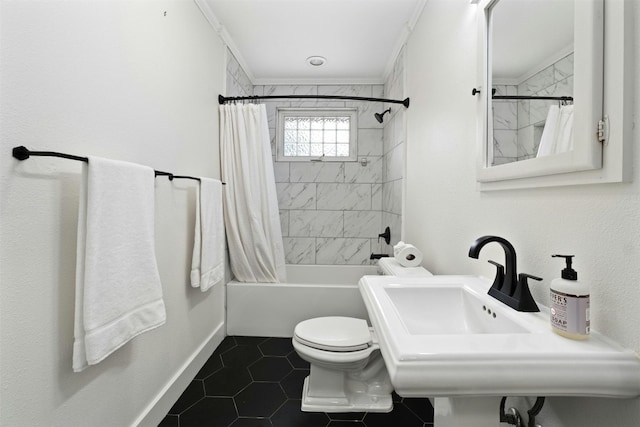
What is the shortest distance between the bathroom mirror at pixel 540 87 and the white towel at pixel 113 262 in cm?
134

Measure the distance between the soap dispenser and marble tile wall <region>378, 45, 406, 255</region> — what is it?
1.75m

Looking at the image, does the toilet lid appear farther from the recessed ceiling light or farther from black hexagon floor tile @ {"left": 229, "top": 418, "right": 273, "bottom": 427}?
the recessed ceiling light

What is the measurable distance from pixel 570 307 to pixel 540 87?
628mm

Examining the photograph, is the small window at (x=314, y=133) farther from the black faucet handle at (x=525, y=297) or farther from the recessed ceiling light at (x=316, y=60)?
the black faucet handle at (x=525, y=297)

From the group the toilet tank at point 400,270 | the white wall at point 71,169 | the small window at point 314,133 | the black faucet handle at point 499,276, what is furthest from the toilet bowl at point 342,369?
the small window at point 314,133

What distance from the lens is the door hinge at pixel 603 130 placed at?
2.21ft

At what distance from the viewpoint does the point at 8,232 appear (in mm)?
822

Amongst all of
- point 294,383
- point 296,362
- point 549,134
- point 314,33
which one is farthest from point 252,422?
point 314,33

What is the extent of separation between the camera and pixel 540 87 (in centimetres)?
90

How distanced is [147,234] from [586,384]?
1.40 m

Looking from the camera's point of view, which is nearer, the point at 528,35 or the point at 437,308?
the point at 528,35

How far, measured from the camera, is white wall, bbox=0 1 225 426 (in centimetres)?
84

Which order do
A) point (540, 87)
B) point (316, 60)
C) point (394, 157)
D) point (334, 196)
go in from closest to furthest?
point (540, 87) → point (394, 157) → point (316, 60) → point (334, 196)

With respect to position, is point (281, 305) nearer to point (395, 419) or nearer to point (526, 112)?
point (395, 419)
